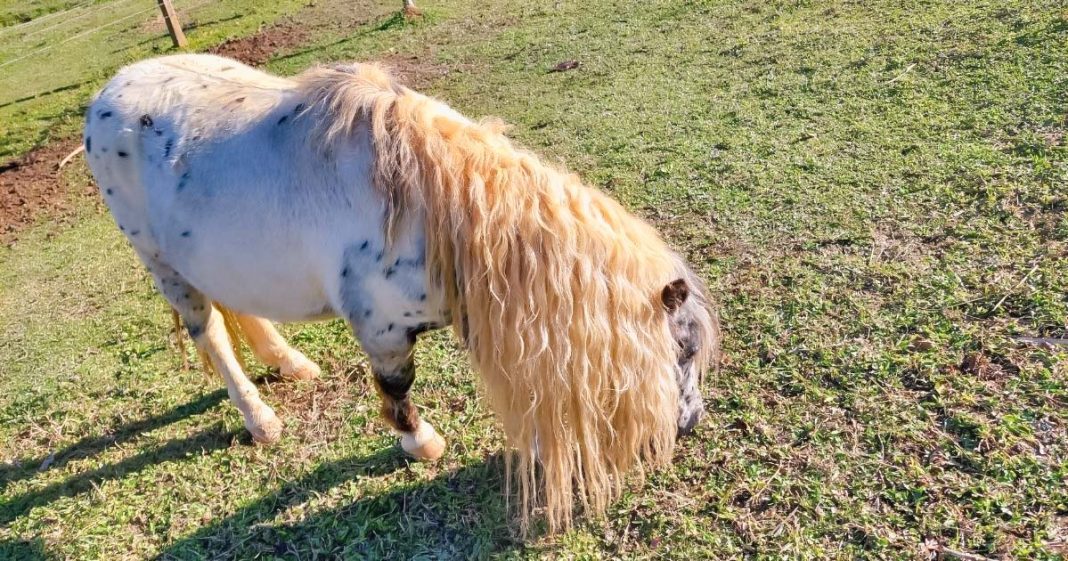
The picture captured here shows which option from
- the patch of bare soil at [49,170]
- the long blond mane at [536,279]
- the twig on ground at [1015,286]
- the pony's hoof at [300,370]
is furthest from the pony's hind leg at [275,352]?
the twig on ground at [1015,286]

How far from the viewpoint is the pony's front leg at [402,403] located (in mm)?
2095

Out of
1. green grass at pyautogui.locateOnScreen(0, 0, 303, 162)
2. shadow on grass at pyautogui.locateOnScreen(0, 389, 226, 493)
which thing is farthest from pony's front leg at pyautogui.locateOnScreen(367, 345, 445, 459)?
green grass at pyautogui.locateOnScreen(0, 0, 303, 162)

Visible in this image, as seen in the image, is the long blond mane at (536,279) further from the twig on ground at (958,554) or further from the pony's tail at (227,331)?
the pony's tail at (227,331)

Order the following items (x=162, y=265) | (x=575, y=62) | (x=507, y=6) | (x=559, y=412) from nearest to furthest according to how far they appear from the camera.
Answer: (x=559, y=412)
(x=162, y=265)
(x=575, y=62)
(x=507, y=6)

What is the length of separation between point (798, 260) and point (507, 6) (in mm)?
5615

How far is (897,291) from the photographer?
2.78 metres

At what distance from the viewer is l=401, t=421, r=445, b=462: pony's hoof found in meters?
2.41

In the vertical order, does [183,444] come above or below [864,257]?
below

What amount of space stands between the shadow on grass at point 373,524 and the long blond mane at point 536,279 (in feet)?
1.45

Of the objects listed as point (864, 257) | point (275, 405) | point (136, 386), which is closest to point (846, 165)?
point (864, 257)

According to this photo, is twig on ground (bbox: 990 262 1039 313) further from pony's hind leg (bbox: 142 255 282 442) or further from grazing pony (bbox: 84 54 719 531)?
pony's hind leg (bbox: 142 255 282 442)

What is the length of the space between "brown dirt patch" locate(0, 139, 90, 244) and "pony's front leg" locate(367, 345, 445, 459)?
4364 millimetres

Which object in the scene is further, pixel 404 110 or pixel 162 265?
pixel 162 265

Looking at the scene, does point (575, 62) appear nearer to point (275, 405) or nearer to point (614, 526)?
point (275, 405)
